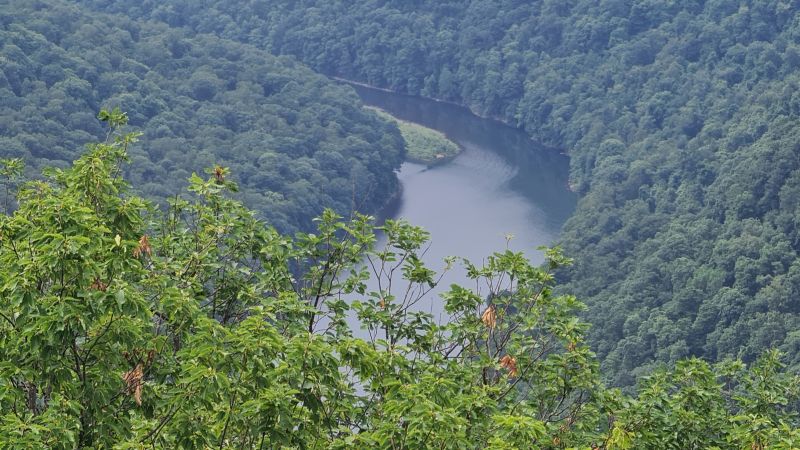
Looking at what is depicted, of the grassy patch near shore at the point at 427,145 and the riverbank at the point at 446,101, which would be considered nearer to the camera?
the grassy patch near shore at the point at 427,145

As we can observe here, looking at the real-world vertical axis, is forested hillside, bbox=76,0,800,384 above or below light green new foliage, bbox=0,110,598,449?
below

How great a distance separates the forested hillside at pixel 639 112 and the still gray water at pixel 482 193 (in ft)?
5.37

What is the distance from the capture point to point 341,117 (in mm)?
66875

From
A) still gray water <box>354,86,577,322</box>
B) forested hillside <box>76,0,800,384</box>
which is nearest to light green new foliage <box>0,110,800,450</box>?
forested hillside <box>76,0,800,384</box>

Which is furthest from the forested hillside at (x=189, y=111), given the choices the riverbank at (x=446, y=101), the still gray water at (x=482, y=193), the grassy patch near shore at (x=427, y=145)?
the riverbank at (x=446, y=101)

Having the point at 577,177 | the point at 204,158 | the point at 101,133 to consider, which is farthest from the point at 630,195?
the point at 101,133

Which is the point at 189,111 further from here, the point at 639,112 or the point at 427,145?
the point at 639,112

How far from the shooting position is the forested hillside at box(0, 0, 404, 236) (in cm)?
5328

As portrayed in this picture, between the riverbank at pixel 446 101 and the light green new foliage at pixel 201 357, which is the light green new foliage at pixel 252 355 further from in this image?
the riverbank at pixel 446 101

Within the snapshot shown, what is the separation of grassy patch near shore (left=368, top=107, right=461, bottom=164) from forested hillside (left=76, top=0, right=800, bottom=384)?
662 cm

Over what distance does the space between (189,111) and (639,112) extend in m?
24.3

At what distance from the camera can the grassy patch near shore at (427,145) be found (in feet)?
223

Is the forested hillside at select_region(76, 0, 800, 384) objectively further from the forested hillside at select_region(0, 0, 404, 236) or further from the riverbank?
the forested hillside at select_region(0, 0, 404, 236)

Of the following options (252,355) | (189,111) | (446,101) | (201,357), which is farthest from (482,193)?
(201,357)
